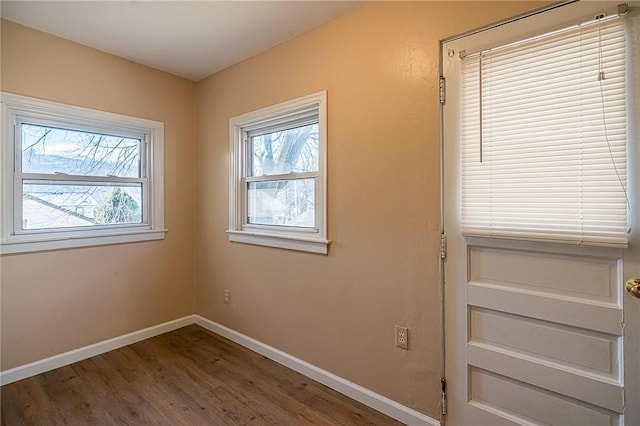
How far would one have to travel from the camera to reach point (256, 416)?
6.18 feet

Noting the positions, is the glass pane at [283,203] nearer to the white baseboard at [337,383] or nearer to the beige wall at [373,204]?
the beige wall at [373,204]

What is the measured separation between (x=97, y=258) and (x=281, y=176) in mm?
1717

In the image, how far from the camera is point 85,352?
8.40ft

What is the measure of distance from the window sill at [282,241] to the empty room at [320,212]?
0.09 feet

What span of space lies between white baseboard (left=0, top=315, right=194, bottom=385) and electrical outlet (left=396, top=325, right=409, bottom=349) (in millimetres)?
2365

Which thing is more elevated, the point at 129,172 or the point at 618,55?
the point at 618,55

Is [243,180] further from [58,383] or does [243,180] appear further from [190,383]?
[58,383]

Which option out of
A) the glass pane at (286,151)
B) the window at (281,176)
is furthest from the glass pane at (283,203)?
the glass pane at (286,151)

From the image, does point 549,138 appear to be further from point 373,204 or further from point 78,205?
point 78,205

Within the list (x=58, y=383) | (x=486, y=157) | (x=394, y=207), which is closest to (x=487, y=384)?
(x=394, y=207)

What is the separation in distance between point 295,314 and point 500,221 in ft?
5.20

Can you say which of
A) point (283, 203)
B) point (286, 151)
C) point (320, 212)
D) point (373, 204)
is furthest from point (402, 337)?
point (286, 151)

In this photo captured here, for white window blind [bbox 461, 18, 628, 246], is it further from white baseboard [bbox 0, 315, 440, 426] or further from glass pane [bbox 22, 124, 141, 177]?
glass pane [bbox 22, 124, 141, 177]

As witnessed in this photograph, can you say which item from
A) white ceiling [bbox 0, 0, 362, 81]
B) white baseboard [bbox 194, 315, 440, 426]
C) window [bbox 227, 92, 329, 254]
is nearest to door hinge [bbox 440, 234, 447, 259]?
window [bbox 227, 92, 329, 254]
